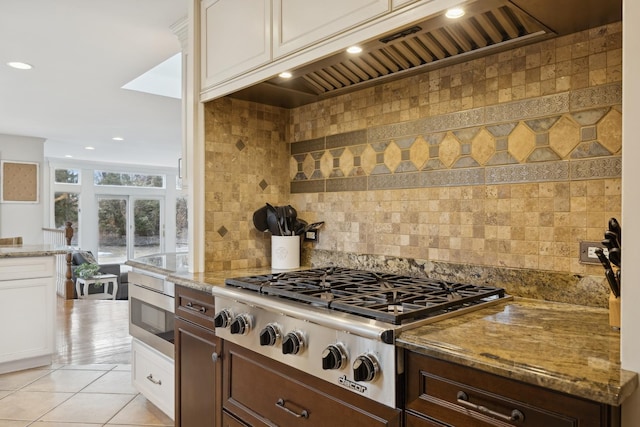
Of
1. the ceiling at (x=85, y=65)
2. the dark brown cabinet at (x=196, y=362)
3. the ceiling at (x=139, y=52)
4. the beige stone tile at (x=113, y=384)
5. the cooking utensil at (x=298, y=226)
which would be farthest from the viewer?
the beige stone tile at (x=113, y=384)

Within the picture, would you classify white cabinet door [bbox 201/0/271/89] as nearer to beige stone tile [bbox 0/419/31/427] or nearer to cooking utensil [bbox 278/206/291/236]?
cooking utensil [bbox 278/206/291/236]

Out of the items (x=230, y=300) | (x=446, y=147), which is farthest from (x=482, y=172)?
(x=230, y=300)

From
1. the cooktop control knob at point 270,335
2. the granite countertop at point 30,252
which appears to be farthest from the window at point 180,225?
the cooktop control knob at point 270,335

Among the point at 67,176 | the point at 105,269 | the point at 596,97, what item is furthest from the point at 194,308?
the point at 67,176

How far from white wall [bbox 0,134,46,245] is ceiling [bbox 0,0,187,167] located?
1.00 feet

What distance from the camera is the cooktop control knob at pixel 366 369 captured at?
1145mm

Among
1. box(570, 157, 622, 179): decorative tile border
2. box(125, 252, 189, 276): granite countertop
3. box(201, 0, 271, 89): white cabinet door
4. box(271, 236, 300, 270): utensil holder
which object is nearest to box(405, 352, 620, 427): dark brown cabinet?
box(570, 157, 622, 179): decorative tile border

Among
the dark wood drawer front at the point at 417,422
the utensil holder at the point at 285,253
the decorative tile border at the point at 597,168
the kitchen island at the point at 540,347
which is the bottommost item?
the dark wood drawer front at the point at 417,422

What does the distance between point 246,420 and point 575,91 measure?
5.50ft

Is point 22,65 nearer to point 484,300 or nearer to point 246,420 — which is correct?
point 246,420

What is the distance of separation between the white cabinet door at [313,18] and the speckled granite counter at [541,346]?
1.01m

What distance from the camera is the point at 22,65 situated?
3461 mm

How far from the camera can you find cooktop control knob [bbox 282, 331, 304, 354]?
54.3 inches

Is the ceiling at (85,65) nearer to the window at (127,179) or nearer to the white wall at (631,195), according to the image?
the white wall at (631,195)
